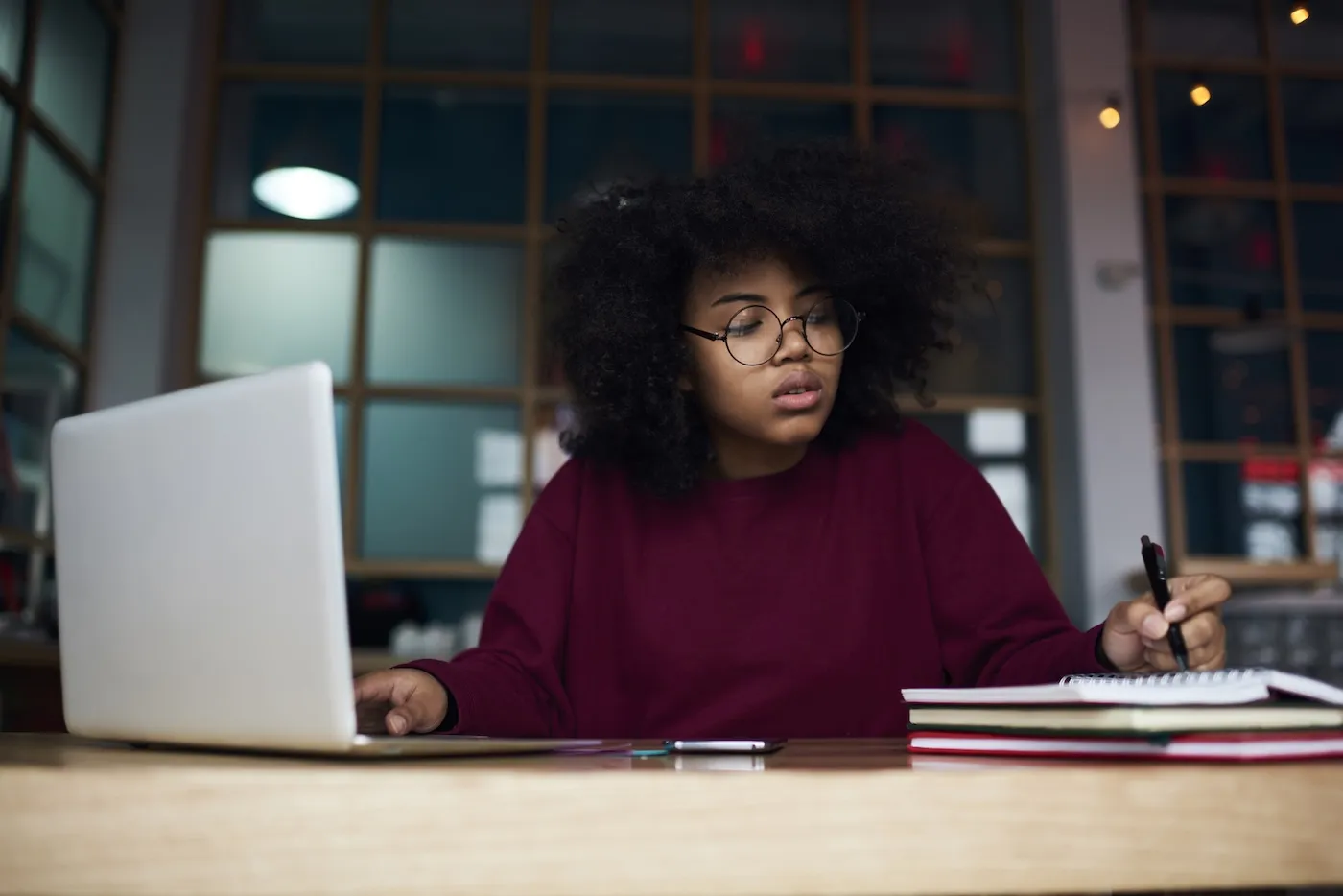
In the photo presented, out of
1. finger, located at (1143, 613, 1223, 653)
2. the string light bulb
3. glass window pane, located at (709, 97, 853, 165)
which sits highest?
glass window pane, located at (709, 97, 853, 165)

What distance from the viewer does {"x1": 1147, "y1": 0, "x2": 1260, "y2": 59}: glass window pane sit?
3543 millimetres

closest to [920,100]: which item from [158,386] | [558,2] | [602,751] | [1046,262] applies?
[1046,262]

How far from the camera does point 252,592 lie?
623 mm

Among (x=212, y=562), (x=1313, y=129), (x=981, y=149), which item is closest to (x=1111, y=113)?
(x=981, y=149)

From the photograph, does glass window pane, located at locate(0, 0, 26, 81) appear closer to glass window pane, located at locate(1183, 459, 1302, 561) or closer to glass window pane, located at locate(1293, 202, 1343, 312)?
glass window pane, located at locate(1183, 459, 1302, 561)

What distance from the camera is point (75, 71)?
2.81m

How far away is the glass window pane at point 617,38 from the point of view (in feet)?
11.2

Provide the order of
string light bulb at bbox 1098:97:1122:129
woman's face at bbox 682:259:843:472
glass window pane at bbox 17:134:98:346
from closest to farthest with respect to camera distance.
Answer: woman's face at bbox 682:259:843:472
glass window pane at bbox 17:134:98:346
string light bulb at bbox 1098:97:1122:129

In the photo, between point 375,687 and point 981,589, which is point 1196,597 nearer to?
point 981,589

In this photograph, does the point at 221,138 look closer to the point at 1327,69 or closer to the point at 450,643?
the point at 450,643

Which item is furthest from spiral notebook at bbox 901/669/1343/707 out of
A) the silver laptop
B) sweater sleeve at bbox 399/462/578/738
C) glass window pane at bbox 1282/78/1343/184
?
glass window pane at bbox 1282/78/1343/184

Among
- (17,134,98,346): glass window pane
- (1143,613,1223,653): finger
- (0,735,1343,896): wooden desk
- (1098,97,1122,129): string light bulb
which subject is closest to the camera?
(0,735,1343,896): wooden desk

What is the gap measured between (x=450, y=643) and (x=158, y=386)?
39.5 inches

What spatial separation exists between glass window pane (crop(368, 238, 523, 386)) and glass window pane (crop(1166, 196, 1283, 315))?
195 centimetres
